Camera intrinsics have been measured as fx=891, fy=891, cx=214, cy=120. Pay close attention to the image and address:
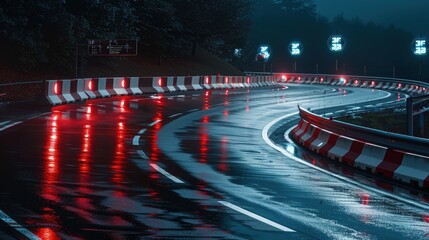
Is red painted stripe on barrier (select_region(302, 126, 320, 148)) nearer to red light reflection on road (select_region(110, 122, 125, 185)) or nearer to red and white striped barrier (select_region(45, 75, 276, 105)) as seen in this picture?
red light reflection on road (select_region(110, 122, 125, 185))

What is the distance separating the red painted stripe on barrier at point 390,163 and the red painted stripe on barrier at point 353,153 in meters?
1.25

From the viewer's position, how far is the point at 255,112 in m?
35.1

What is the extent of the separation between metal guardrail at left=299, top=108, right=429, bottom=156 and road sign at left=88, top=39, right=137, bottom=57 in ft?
90.8

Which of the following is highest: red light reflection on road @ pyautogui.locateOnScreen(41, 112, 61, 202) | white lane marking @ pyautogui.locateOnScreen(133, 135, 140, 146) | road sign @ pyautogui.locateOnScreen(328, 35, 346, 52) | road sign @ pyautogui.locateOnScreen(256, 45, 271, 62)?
road sign @ pyautogui.locateOnScreen(328, 35, 346, 52)

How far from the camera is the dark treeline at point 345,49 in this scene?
5723 inches

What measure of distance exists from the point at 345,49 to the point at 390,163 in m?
142

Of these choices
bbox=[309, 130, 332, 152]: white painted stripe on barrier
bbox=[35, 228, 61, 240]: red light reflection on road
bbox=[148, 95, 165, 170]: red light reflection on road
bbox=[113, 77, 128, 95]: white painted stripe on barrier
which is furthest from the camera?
bbox=[113, 77, 128, 95]: white painted stripe on barrier

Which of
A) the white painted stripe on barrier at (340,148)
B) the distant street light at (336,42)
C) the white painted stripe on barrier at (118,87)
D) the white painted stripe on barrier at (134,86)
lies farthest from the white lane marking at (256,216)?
the distant street light at (336,42)

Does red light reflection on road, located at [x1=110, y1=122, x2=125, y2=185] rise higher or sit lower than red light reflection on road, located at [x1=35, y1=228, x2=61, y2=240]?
lower

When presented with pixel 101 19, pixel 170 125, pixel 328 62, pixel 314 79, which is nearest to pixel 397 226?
pixel 170 125

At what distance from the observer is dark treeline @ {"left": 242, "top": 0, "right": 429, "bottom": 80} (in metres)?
145

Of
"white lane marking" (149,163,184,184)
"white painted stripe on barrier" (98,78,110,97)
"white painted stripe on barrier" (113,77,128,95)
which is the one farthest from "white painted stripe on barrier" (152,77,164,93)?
"white lane marking" (149,163,184,184)

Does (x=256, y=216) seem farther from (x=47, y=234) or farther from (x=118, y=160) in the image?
(x=118, y=160)

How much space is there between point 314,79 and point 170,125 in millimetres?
68452
